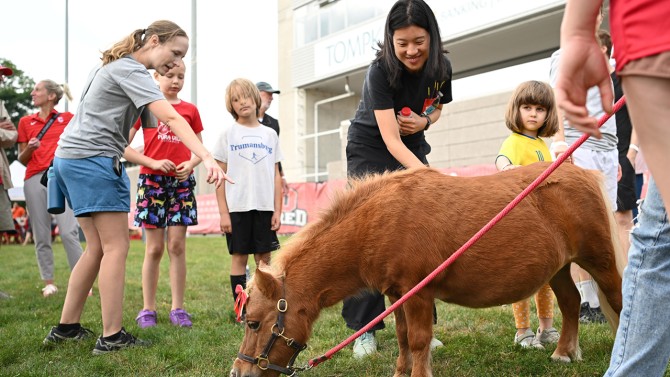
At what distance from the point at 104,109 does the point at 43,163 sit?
12.2ft

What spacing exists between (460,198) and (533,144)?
61.6 inches

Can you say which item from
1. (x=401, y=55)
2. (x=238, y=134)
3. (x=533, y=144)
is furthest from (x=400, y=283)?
(x=238, y=134)

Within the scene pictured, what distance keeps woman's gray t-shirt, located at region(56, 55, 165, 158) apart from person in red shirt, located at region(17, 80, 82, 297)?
3374 mm

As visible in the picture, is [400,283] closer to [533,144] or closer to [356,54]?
[533,144]

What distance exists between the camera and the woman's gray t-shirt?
4324 mm

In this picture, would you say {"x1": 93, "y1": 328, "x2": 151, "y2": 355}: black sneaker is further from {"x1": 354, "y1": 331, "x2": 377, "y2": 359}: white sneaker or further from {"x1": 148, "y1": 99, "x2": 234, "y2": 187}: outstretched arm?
{"x1": 354, "y1": 331, "x2": 377, "y2": 359}: white sneaker

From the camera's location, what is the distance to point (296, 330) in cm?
320

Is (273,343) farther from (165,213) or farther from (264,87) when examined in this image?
(264,87)

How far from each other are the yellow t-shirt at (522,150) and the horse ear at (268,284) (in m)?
2.33

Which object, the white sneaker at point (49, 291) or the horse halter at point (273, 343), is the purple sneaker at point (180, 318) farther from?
the white sneaker at point (49, 291)

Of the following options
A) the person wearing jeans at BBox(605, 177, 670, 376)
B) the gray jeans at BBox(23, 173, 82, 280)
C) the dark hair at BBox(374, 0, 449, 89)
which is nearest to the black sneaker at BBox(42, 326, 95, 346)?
the gray jeans at BBox(23, 173, 82, 280)

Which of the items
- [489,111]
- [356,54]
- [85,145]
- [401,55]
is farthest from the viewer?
[356,54]

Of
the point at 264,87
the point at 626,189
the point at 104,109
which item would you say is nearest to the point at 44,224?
the point at 264,87

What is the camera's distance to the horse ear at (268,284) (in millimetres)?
3160
